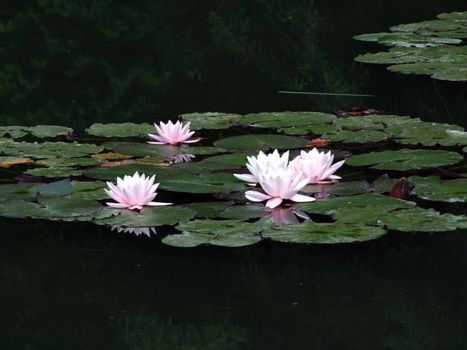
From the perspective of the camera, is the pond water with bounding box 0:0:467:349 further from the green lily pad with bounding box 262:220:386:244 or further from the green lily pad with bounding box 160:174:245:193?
the green lily pad with bounding box 160:174:245:193

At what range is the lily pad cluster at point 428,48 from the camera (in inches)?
195

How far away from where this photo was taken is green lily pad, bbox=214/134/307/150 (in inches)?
147

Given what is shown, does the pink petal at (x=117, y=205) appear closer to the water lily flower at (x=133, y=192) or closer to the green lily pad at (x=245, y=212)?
the water lily flower at (x=133, y=192)

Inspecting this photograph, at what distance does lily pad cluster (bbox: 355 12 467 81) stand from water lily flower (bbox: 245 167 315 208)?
70.7 inches

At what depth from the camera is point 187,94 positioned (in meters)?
4.95

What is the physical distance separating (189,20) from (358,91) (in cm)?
205

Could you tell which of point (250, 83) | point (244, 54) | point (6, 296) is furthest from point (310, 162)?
point (244, 54)

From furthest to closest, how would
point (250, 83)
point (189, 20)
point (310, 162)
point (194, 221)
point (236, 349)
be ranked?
point (189, 20) → point (250, 83) → point (310, 162) → point (194, 221) → point (236, 349)

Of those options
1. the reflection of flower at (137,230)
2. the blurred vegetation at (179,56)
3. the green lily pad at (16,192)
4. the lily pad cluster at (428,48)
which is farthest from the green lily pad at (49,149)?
the lily pad cluster at (428,48)

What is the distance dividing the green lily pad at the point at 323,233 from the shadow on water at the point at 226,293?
4 centimetres

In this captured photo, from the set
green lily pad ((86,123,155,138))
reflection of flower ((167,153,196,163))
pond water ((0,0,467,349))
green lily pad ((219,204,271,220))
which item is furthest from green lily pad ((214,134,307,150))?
pond water ((0,0,467,349))

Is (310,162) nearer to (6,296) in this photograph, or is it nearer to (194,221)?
(194,221)

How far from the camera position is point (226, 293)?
8.72ft

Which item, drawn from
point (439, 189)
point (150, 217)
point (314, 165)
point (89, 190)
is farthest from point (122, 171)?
point (439, 189)
